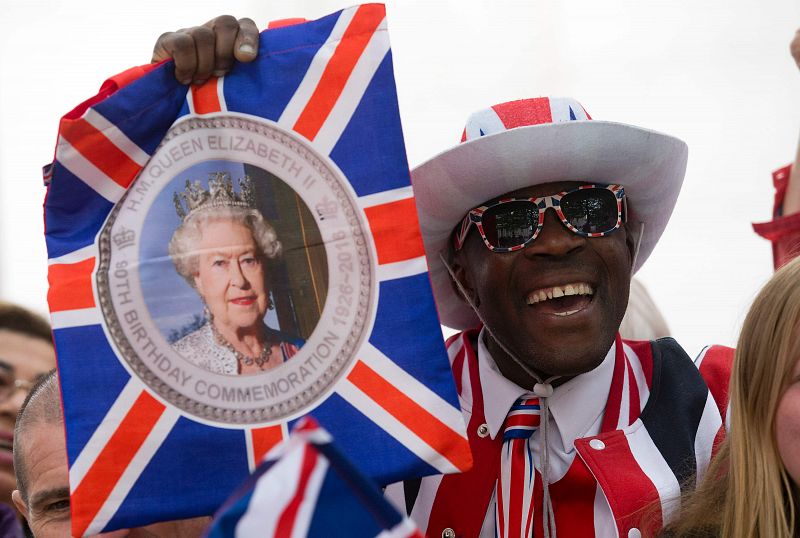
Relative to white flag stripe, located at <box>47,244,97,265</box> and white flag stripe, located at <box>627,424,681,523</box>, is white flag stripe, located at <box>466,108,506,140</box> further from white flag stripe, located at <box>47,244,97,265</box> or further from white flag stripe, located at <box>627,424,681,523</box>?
white flag stripe, located at <box>47,244,97,265</box>

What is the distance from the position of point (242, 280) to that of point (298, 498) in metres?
0.74

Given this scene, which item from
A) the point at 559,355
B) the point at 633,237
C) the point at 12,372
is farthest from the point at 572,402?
the point at 12,372

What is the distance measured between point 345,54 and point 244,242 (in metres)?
0.37

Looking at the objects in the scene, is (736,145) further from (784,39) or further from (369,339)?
(369,339)

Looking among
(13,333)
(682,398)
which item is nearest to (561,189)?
(682,398)

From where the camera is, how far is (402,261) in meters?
1.75

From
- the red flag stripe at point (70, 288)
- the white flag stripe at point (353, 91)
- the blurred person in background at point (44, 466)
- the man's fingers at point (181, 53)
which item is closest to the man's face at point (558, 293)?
the white flag stripe at point (353, 91)

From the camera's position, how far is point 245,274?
1753mm

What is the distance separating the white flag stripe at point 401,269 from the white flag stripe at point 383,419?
0.19 m

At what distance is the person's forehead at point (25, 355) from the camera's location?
298cm

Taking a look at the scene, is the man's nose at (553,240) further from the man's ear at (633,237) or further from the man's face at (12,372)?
the man's face at (12,372)

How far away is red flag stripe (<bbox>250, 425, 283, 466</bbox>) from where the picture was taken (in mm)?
1720

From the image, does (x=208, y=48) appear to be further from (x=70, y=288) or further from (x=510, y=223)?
(x=510, y=223)

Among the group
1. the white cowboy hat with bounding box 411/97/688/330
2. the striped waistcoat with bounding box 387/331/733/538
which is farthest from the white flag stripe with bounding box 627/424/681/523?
the white cowboy hat with bounding box 411/97/688/330
